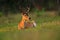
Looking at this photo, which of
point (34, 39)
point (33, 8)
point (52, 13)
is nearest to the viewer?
point (34, 39)

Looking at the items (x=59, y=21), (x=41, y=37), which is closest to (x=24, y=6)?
(x=59, y=21)

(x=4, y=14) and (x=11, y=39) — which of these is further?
(x=4, y=14)

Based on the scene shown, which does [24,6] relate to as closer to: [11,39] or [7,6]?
[7,6]

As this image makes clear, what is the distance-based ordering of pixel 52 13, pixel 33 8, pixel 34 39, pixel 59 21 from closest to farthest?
pixel 34 39, pixel 59 21, pixel 52 13, pixel 33 8

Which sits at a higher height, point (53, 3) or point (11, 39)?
point (11, 39)

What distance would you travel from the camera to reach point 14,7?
20.0m

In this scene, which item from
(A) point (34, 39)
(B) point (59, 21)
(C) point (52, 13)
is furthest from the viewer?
(C) point (52, 13)

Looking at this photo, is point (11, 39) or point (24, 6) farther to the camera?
point (24, 6)

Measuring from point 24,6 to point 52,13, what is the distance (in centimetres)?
217

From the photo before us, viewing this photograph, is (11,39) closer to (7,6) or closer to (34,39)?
(34,39)

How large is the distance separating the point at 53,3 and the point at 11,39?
1117cm

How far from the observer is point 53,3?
20578 millimetres

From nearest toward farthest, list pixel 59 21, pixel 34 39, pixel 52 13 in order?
pixel 34 39 → pixel 59 21 → pixel 52 13

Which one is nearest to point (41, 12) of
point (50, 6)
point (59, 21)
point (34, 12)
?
point (34, 12)
